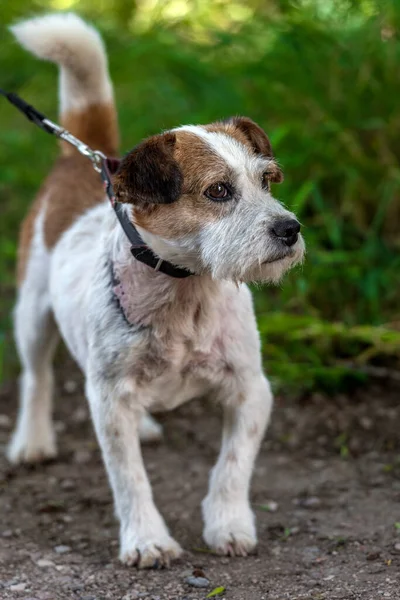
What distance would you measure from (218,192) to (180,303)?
50cm

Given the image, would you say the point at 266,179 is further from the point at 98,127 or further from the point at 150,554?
the point at 98,127

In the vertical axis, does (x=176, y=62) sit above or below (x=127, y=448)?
above

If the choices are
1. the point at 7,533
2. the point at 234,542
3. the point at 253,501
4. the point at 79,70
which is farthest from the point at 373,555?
the point at 79,70

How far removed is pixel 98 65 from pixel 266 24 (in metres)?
1.99

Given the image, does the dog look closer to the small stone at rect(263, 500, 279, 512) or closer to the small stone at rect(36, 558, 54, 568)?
the small stone at rect(36, 558, 54, 568)

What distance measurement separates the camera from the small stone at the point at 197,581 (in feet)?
10.8

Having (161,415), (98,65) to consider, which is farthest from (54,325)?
(98,65)

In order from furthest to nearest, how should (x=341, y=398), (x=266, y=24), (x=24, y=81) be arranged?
(x=24, y=81) < (x=266, y=24) < (x=341, y=398)

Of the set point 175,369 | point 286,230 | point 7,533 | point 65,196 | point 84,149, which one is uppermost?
point 84,149

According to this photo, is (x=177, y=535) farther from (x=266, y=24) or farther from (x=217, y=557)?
(x=266, y=24)

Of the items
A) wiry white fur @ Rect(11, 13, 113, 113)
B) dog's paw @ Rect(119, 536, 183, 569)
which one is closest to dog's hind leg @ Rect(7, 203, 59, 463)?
wiry white fur @ Rect(11, 13, 113, 113)

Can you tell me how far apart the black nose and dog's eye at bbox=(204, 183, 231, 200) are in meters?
0.25

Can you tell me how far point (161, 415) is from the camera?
5.45 meters

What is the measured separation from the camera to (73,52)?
4.64 meters
